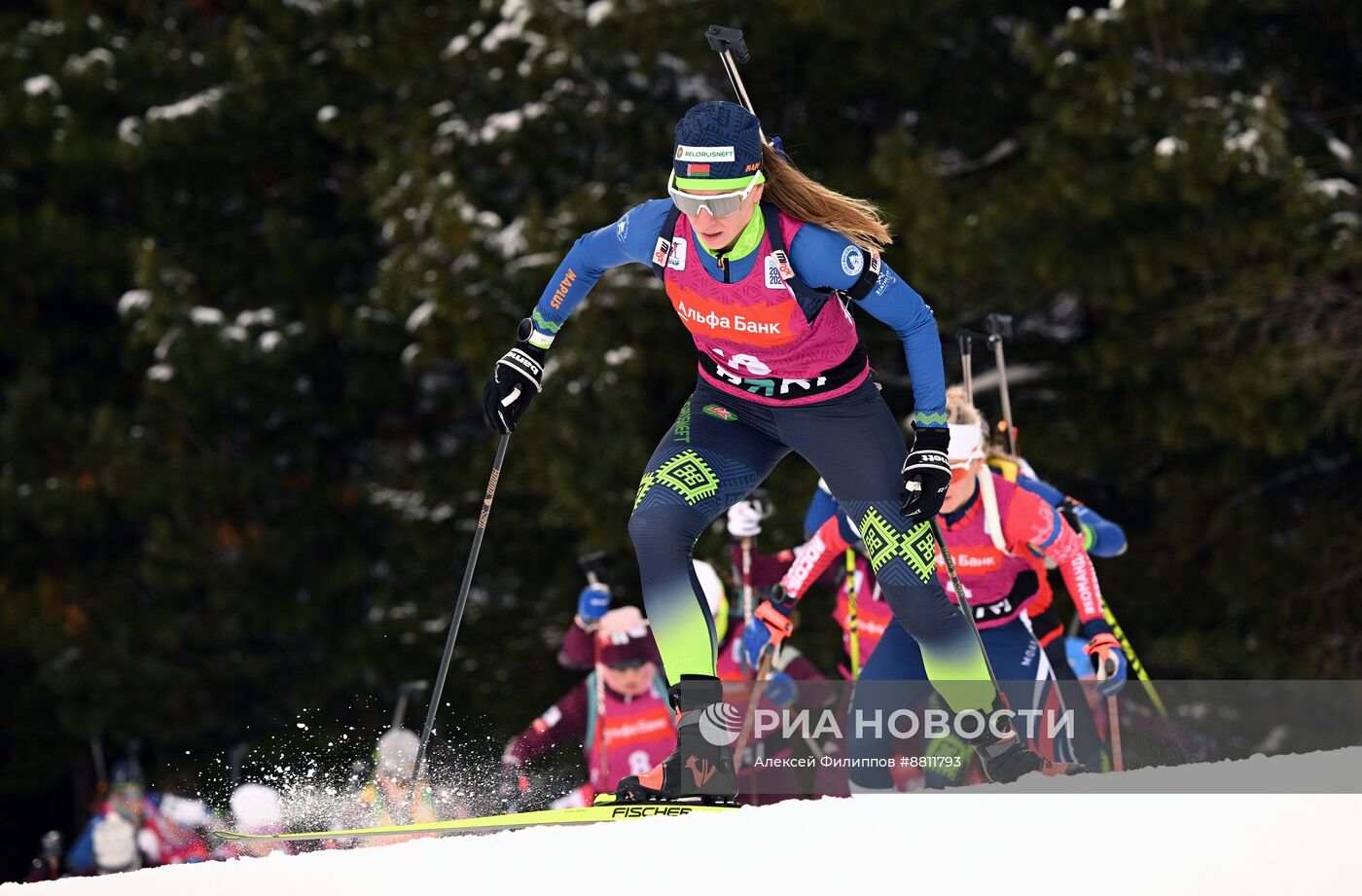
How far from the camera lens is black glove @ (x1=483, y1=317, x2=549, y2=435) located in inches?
167

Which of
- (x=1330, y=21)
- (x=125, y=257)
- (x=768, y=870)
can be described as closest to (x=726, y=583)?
(x=768, y=870)

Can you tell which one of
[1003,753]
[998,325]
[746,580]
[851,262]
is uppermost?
[851,262]

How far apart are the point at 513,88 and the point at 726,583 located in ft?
20.2

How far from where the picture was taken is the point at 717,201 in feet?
12.3

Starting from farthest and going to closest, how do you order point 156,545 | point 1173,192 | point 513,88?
1. point 156,545
2. point 513,88
3. point 1173,192

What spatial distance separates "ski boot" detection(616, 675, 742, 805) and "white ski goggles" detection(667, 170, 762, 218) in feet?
3.84

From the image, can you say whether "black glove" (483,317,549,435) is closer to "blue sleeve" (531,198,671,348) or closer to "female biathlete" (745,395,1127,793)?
"blue sleeve" (531,198,671,348)

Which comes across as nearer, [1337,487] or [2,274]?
[1337,487]

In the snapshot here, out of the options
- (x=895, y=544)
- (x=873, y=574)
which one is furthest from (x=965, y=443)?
(x=895, y=544)

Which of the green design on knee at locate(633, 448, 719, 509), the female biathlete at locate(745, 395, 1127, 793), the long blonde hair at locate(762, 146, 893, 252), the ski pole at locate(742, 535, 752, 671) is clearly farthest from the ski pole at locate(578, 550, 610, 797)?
the long blonde hair at locate(762, 146, 893, 252)

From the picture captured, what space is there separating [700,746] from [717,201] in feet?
4.48

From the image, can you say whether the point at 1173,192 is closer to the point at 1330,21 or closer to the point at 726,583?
the point at 1330,21

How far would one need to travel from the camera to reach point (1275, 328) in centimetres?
1073

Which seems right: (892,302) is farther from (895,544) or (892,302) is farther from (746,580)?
(746,580)
